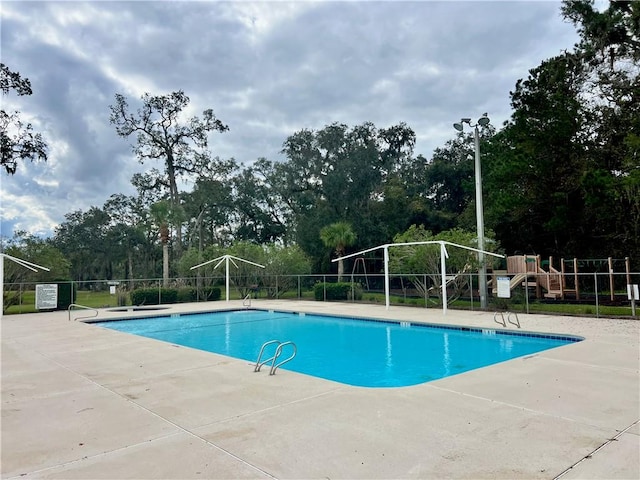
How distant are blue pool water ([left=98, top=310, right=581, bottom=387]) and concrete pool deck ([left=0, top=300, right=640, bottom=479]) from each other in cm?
160

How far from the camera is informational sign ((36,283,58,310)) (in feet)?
55.0

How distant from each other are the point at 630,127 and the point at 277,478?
21.4 m

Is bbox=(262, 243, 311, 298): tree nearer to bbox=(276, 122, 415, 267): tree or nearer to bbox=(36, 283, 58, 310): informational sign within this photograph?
bbox=(276, 122, 415, 267): tree

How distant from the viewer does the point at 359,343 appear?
1052 centimetres

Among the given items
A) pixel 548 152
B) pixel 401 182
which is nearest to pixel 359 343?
pixel 548 152

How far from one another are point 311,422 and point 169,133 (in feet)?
110

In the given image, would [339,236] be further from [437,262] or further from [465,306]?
[465,306]

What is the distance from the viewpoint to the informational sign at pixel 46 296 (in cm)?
1675

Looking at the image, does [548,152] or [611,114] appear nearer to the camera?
[611,114]

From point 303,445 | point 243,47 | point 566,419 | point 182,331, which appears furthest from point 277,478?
point 243,47

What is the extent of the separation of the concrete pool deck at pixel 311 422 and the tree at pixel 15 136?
15742mm

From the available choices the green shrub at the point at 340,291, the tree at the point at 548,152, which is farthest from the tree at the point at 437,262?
the tree at the point at 548,152

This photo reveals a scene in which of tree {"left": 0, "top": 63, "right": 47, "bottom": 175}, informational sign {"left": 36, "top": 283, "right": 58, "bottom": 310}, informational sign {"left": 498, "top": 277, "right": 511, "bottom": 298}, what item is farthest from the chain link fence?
tree {"left": 0, "top": 63, "right": 47, "bottom": 175}

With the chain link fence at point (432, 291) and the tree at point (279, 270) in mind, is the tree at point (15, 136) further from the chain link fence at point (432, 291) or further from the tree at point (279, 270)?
the tree at point (279, 270)
